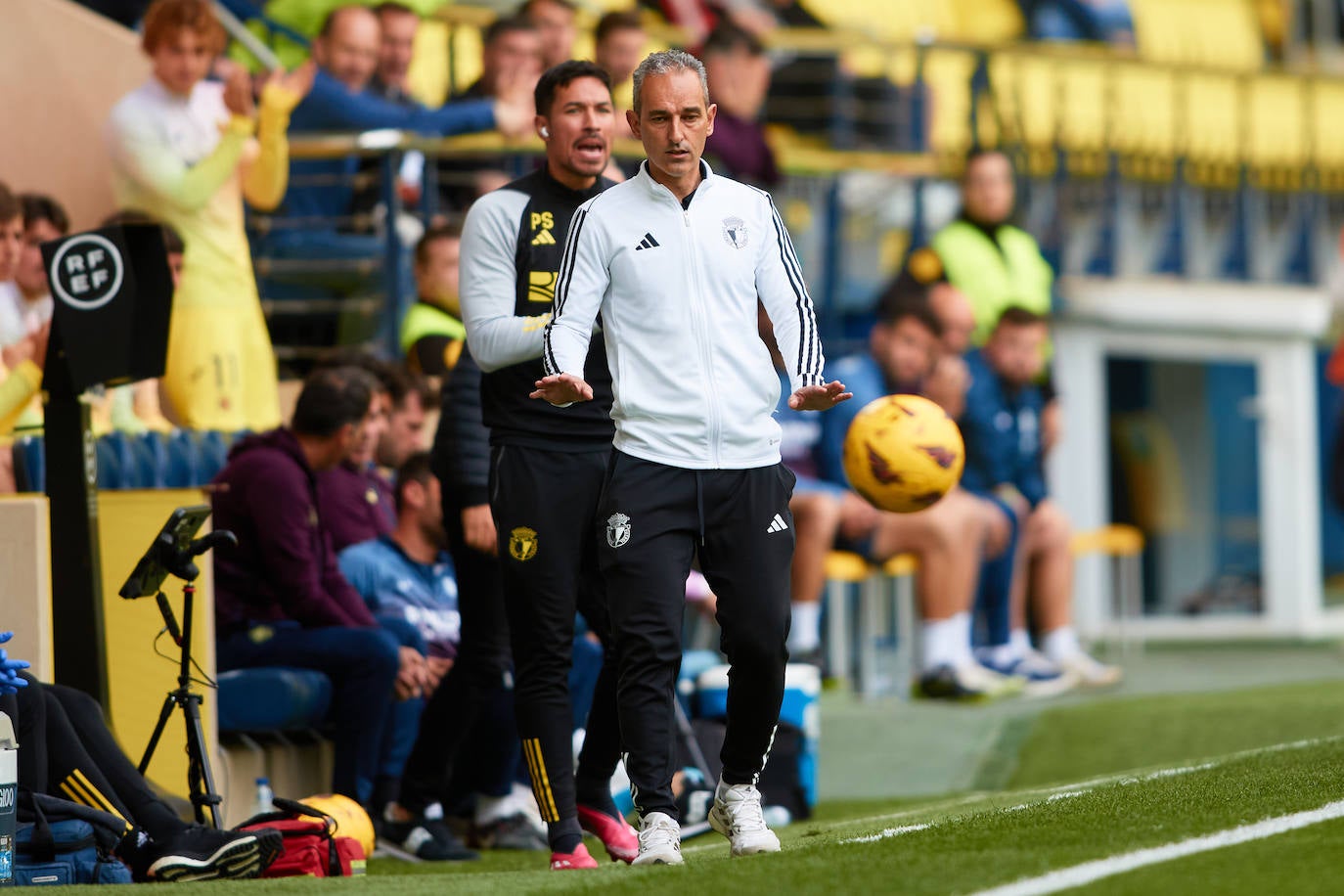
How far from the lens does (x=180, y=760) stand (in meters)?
6.57

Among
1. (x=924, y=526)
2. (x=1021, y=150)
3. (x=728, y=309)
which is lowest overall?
(x=924, y=526)

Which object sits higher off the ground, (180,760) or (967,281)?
(967,281)

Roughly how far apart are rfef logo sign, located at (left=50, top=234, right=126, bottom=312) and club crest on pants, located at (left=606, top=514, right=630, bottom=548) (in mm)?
2032

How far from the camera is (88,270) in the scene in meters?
6.29

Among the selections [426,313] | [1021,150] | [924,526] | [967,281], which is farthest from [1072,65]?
[426,313]

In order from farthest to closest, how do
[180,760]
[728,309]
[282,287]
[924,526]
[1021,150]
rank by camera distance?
[1021,150], [924,526], [282,287], [180,760], [728,309]

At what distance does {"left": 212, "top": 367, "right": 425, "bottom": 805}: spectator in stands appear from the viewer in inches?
270

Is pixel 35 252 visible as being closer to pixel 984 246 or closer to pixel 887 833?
pixel 887 833

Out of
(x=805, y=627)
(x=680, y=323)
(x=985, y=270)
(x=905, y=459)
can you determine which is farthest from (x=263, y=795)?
(x=985, y=270)

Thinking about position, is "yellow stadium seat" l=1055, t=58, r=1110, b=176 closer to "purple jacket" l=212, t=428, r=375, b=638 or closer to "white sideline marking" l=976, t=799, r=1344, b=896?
"purple jacket" l=212, t=428, r=375, b=638

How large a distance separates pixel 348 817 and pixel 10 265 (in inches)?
106

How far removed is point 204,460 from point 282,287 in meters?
2.16

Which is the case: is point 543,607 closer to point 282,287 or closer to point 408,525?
point 408,525

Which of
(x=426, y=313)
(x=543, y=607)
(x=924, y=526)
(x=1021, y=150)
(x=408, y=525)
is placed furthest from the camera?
(x=1021, y=150)
